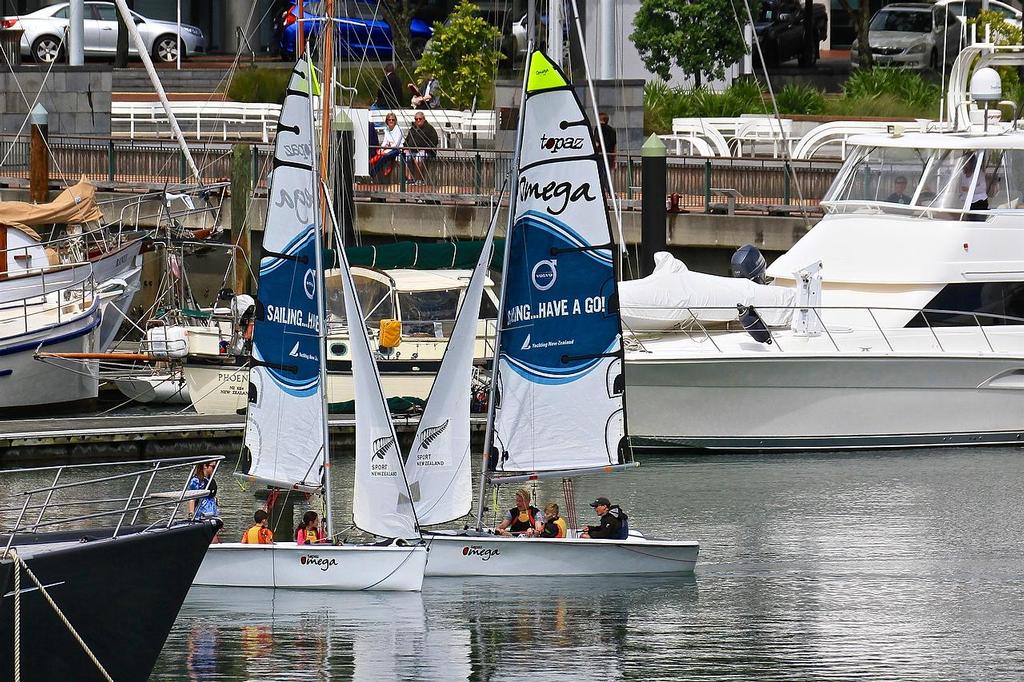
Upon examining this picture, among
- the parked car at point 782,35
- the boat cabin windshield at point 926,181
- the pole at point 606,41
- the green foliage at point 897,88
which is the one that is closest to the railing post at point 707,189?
the boat cabin windshield at point 926,181

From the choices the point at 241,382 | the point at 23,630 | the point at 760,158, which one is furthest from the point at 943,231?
the point at 23,630

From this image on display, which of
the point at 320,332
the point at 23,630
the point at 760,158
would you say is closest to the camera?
the point at 23,630

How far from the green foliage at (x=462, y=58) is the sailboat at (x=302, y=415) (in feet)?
65.7

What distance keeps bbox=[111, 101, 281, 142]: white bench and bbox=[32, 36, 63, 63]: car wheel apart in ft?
29.2

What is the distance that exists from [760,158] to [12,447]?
1566cm

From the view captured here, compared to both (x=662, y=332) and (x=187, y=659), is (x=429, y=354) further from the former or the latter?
(x=187, y=659)

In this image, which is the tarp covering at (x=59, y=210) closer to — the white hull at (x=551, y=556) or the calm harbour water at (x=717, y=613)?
the calm harbour water at (x=717, y=613)

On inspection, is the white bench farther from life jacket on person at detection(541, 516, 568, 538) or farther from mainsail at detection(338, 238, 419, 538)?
life jacket on person at detection(541, 516, 568, 538)

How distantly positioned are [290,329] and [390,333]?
7716 mm

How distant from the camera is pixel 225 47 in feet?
196

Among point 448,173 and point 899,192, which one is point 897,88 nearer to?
point 448,173

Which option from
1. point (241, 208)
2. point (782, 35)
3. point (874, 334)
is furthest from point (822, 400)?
point (782, 35)

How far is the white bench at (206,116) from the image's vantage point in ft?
136

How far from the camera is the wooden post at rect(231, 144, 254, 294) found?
34.1 m
